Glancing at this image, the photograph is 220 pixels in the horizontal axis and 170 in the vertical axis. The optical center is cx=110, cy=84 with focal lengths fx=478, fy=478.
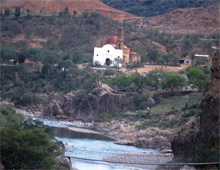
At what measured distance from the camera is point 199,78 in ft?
198

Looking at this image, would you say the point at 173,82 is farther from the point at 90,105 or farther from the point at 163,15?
the point at 163,15

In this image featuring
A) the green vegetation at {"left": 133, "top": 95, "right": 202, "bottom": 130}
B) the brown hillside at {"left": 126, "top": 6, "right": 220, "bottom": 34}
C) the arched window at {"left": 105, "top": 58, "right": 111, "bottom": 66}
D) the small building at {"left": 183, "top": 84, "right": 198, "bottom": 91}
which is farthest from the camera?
the brown hillside at {"left": 126, "top": 6, "right": 220, "bottom": 34}

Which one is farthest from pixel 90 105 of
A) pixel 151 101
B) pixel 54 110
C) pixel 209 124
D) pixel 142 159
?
pixel 209 124

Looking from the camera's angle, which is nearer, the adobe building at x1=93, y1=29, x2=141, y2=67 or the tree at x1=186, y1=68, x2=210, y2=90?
the tree at x1=186, y1=68, x2=210, y2=90

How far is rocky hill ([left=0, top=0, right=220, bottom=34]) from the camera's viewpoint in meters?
122

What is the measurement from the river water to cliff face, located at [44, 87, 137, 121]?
7.65 meters

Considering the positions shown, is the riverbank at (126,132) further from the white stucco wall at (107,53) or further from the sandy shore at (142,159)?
the white stucco wall at (107,53)

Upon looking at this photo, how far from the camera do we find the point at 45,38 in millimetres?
111188

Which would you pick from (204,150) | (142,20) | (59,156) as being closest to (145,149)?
(59,156)

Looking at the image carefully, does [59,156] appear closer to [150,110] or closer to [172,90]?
[150,110]

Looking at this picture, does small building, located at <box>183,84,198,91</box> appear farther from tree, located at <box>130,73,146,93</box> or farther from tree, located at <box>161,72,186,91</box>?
tree, located at <box>130,73,146,93</box>

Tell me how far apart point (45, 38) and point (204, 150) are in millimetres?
87899

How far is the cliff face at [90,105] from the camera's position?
61.7 meters

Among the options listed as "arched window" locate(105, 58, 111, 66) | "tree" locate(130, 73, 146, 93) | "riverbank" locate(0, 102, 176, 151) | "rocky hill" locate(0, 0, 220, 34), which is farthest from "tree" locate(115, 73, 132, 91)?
"rocky hill" locate(0, 0, 220, 34)
